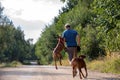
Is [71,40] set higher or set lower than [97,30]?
lower

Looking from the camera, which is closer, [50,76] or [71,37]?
[71,37]

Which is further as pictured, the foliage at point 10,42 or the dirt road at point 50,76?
the foliage at point 10,42

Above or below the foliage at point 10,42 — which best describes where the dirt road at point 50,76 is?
below

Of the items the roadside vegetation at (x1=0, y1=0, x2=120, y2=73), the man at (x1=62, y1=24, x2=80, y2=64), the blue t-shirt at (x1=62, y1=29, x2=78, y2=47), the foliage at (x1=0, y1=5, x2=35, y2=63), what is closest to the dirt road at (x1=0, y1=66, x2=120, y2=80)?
the man at (x1=62, y1=24, x2=80, y2=64)

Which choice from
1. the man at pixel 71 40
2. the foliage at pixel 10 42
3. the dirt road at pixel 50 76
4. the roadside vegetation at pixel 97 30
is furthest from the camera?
the foliage at pixel 10 42

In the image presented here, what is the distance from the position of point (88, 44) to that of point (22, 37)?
12631 cm

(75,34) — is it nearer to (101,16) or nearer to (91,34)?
(101,16)

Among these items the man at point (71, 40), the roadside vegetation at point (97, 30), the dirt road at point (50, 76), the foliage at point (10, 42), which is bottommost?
the dirt road at point (50, 76)

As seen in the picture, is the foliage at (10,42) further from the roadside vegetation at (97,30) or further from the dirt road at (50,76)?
the dirt road at (50,76)

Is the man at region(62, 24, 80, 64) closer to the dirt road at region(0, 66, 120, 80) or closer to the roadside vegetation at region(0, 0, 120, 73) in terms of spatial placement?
the dirt road at region(0, 66, 120, 80)

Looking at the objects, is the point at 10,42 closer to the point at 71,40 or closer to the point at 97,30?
the point at 97,30

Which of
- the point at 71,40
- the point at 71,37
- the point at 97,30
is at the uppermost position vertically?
the point at 97,30

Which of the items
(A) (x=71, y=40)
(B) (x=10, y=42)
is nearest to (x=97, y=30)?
(A) (x=71, y=40)

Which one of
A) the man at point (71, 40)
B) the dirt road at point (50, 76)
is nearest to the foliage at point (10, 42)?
the dirt road at point (50, 76)
